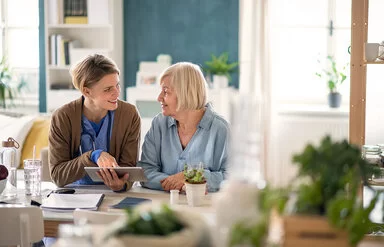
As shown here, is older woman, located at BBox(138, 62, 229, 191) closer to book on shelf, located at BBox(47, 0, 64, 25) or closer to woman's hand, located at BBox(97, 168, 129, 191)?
woman's hand, located at BBox(97, 168, 129, 191)

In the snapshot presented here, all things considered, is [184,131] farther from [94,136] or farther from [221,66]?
[221,66]

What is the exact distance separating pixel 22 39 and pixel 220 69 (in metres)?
Result: 2.02

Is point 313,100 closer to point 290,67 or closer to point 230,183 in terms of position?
point 290,67

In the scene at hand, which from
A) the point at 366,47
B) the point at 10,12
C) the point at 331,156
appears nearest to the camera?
the point at 331,156

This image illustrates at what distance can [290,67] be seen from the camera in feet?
22.1

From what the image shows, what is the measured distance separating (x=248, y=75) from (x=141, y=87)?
963 mm

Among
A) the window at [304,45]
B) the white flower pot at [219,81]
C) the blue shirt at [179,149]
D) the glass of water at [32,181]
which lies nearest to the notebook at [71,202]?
the glass of water at [32,181]

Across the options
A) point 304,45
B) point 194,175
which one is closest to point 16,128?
point 304,45

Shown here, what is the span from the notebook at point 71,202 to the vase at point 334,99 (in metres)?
3.53

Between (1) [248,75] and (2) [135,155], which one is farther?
(1) [248,75]

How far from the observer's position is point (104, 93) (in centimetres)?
362

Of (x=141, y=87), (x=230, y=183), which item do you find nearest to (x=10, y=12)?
(x=141, y=87)

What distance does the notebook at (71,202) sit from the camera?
3.07 metres

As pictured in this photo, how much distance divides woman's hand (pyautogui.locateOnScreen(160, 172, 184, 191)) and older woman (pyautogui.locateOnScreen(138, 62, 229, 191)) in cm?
9
